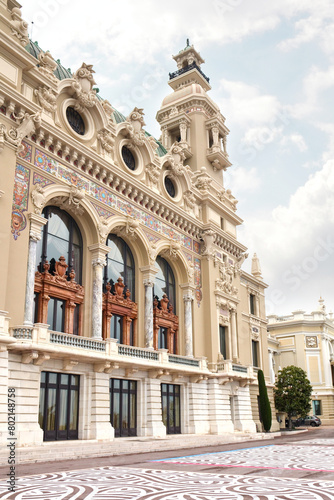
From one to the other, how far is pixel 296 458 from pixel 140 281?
1672 centimetres

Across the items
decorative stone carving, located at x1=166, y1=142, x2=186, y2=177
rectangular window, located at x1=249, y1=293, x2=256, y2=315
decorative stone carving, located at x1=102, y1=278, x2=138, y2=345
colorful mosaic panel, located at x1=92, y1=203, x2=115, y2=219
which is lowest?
decorative stone carving, located at x1=102, y1=278, x2=138, y2=345

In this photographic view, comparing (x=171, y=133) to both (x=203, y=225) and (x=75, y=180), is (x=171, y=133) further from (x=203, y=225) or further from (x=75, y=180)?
(x=75, y=180)

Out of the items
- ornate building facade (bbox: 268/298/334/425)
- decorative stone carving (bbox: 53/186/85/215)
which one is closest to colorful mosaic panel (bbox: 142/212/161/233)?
decorative stone carving (bbox: 53/186/85/215)

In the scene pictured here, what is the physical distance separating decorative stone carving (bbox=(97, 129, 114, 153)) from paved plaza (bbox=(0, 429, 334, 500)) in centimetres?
1941

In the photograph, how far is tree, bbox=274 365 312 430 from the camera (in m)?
50.6

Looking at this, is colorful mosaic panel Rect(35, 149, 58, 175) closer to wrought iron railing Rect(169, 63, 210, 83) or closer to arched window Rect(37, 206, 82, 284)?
arched window Rect(37, 206, 82, 284)

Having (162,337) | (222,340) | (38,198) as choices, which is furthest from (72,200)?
(222,340)

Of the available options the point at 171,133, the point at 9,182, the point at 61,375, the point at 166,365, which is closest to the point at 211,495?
the point at 61,375

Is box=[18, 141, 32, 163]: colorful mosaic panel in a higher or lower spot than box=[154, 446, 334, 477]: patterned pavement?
higher

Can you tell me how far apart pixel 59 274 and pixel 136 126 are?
1327 centimetres

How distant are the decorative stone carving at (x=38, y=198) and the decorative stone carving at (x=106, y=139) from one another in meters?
6.98

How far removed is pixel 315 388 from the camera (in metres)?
70.8

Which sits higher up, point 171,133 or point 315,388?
point 171,133

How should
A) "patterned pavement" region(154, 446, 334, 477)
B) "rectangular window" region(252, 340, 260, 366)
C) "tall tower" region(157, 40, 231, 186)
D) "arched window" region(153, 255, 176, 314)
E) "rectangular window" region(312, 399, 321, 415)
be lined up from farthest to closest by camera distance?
1. "rectangular window" region(312, 399, 321, 415)
2. "rectangular window" region(252, 340, 260, 366)
3. "tall tower" region(157, 40, 231, 186)
4. "arched window" region(153, 255, 176, 314)
5. "patterned pavement" region(154, 446, 334, 477)
